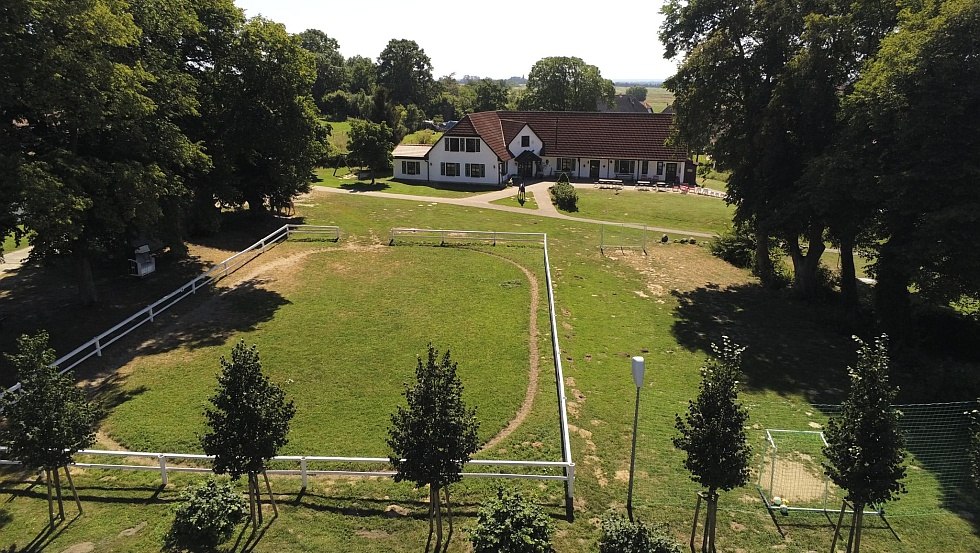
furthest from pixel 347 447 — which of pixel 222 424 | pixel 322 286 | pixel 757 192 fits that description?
pixel 757 192

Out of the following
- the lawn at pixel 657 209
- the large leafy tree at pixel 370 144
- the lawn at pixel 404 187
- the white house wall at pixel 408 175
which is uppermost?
the large leafy tree at pixel 370 144

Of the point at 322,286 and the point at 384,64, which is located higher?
the point at 384,64

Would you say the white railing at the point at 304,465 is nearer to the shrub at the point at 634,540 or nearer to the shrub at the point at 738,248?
the shrub at the point at 634,540

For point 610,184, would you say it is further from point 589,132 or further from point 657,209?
point 657,209

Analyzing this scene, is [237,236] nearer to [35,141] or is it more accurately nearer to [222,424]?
[35,141]

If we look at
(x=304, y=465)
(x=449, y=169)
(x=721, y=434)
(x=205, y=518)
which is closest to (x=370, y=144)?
(x=449, y=169)

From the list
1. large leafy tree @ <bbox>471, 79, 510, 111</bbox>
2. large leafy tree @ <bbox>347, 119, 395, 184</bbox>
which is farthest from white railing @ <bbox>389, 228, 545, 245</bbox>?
large leafy tree @ <bbox>471, 79, 510, 111</bbox>

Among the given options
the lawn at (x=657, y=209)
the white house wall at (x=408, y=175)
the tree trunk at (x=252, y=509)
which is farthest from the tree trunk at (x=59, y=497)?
the white house wall at (x=408, y=175)
